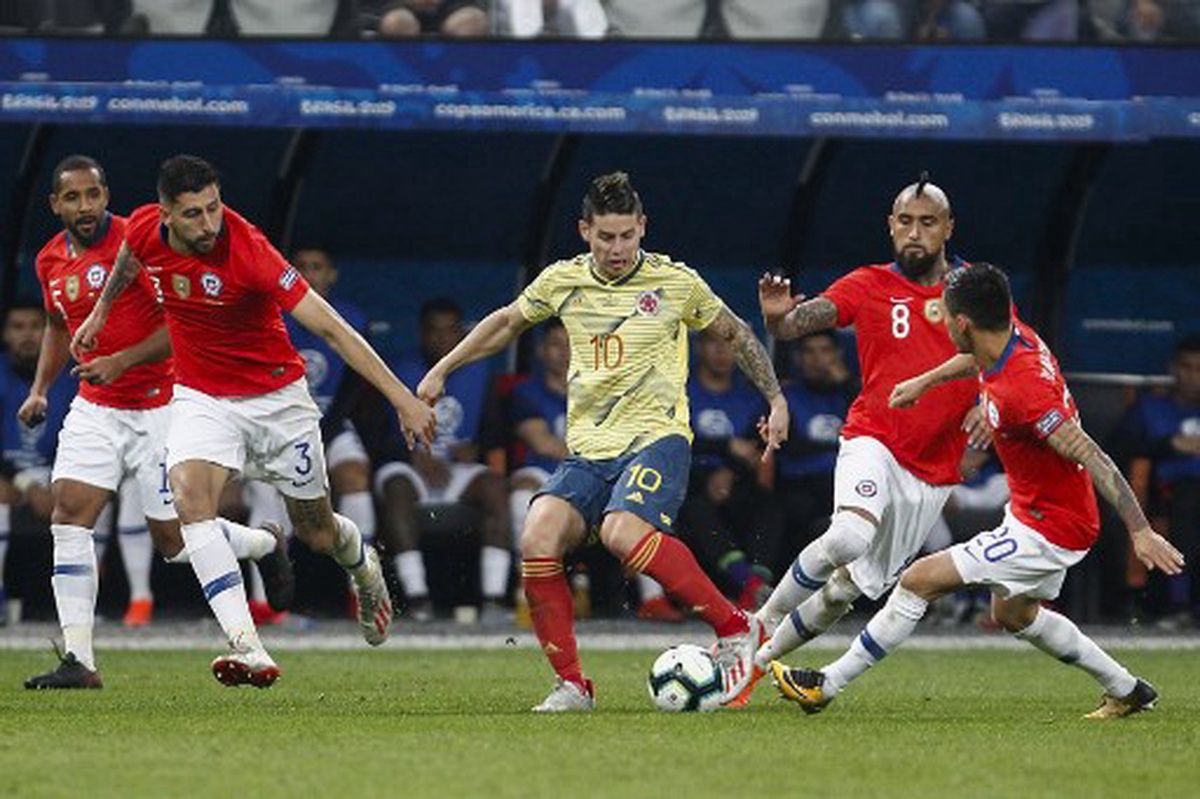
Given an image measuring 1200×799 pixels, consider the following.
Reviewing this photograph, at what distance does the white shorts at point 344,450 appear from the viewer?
17297mm

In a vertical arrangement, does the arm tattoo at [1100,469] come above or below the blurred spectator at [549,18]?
below

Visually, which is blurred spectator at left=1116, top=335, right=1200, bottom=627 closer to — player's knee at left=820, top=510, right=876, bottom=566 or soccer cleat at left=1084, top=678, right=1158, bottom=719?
player's knee at left=820, top=510, right=876, bottom=566

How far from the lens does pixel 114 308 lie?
13070 millimetres

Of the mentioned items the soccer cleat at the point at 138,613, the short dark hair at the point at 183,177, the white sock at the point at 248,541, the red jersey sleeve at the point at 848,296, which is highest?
the short dark hair at the point at 183,177

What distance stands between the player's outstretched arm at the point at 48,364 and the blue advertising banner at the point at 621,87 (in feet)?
10.1

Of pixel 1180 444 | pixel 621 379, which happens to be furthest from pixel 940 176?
pixel 621 379

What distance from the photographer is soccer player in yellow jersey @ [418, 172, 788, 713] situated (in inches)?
443

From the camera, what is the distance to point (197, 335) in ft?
39.7

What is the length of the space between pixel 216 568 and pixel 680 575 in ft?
6.06

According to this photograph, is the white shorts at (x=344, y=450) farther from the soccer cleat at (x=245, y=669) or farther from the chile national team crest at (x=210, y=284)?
the soccer cleat at (x=245, y=669)

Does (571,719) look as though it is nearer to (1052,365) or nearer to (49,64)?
(1052,365)

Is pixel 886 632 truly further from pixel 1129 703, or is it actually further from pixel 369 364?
pixel 369 364

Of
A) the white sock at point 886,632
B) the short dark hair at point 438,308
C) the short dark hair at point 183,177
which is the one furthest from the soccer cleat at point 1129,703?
the short dark hair at point 438,308

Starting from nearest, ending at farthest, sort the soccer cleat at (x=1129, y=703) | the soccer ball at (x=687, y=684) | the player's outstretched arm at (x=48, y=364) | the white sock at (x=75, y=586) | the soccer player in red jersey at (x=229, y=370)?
1. the soccer cleat at (x=1129, y=703)
2. the soccer ball at (x=687, y=684)
3. the soccer player in red jersey at (x=229, y=370)
4. the white sock at (x=75, y=586)
5. the player's outstretched arm at (x=48, y=364)
